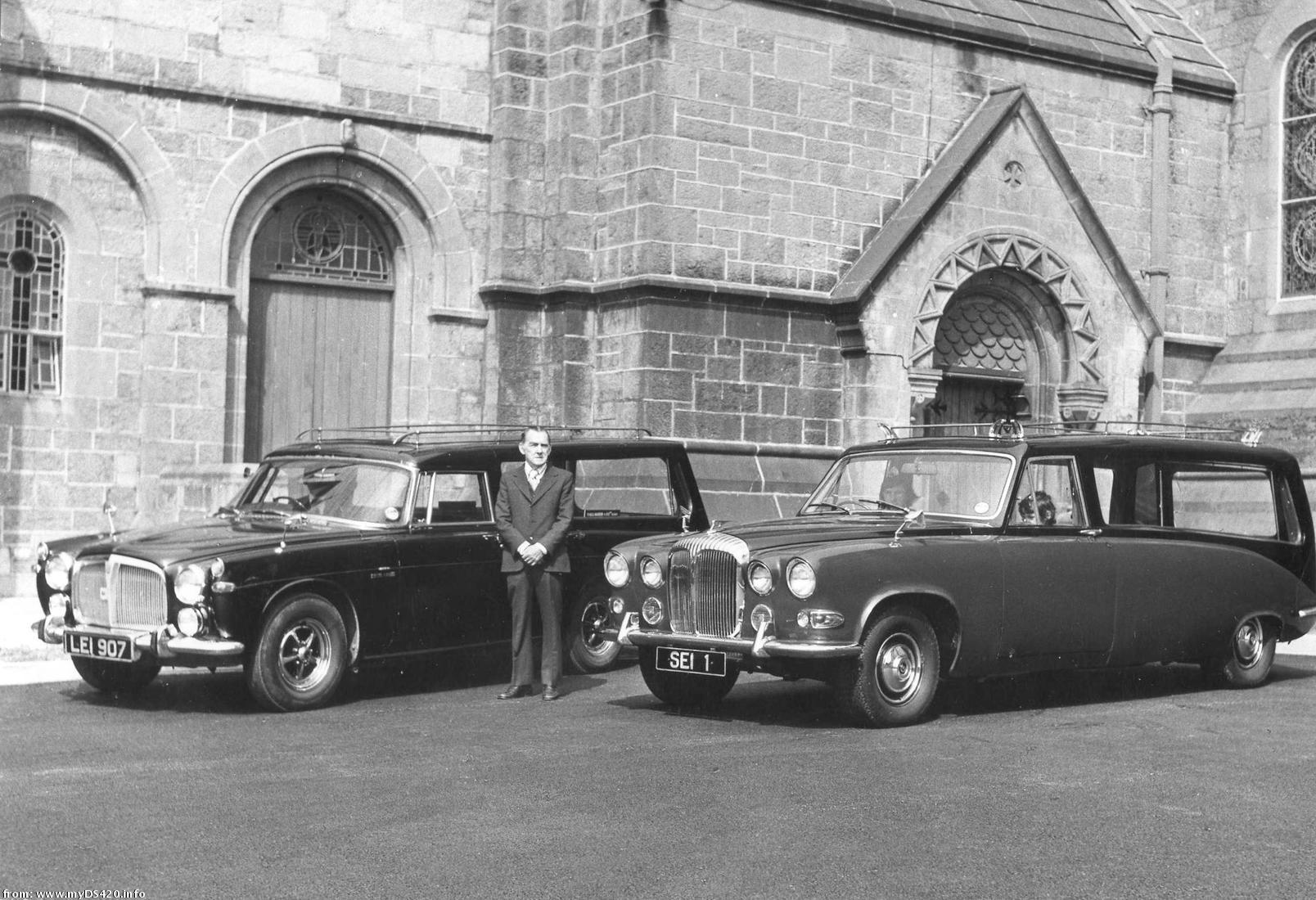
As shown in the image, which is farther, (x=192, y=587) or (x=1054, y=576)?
(x=1054, y=576)

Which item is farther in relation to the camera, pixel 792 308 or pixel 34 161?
pixel 792 308

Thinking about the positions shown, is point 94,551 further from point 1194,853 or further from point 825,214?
point 825,214

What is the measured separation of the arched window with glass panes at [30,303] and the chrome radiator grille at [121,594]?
5.66 meters

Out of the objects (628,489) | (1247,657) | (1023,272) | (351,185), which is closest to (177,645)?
(628,489)

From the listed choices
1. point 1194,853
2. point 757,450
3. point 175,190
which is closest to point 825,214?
point 757,450

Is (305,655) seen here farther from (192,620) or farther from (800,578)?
(800,578)

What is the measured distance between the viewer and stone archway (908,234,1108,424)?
744 inches

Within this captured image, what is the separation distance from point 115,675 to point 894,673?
4.77 meters

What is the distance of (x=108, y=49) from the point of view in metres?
15.9

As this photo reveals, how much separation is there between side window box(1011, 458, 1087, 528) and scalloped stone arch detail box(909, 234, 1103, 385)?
23.6 feet

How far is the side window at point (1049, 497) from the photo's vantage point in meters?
10.5

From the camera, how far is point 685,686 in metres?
10.5

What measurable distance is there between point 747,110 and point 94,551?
902 cm

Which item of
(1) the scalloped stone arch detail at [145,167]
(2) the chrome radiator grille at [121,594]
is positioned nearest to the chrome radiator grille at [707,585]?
(2) the chrome radiator grille at [121,594]
